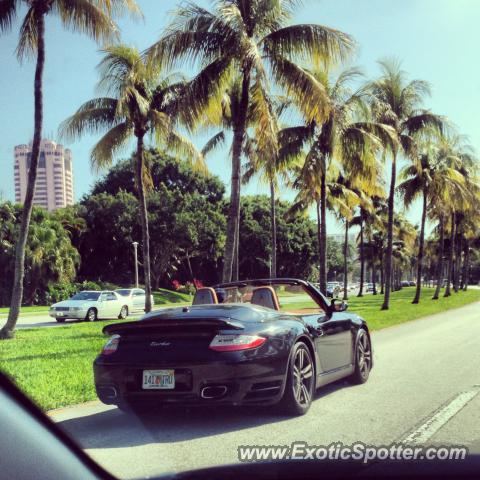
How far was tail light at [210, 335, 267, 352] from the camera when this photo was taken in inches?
226

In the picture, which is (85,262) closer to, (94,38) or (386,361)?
(94,38)

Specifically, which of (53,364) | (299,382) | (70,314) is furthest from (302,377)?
(70,314)

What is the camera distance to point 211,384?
5652 millimetres

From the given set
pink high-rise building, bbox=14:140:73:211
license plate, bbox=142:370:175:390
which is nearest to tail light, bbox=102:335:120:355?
license plate, bbox=142:370:175:390

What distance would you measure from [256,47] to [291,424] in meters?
11.2

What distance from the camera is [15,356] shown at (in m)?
12.4

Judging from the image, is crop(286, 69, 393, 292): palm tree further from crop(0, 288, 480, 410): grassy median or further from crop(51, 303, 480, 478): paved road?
crop(51, 303, 480, 478): paved road

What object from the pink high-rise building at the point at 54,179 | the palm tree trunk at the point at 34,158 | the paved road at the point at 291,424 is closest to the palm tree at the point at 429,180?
the palm tree trunk at the point at 34,158

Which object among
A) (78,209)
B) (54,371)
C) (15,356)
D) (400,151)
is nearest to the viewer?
(54,371)

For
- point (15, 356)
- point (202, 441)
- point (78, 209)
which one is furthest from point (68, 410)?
point (78, 209)

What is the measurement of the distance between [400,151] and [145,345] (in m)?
23.9

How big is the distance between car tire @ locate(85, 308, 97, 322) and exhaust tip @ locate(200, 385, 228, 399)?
2126 cm

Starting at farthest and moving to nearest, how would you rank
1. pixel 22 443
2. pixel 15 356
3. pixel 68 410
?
Answer: 1. pixel 15 356
2. pixel 68 410
3. pixel 22 443

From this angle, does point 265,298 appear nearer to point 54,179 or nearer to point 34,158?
point 34,158
